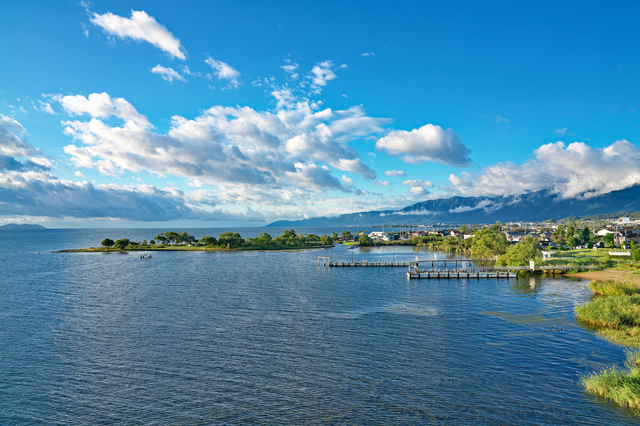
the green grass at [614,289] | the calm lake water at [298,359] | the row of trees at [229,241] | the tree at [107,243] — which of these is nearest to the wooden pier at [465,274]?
the calm lake water at [298,359]

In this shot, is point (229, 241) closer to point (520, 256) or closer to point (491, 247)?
point (491, 247)

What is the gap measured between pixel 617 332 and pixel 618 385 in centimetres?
1615

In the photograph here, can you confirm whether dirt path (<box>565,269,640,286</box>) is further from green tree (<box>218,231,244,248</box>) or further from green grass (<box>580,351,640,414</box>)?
green tree (<box>218,231,244,248</box>)

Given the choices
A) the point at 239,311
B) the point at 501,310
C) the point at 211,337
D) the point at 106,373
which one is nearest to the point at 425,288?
the point at 501,310

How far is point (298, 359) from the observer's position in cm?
3155

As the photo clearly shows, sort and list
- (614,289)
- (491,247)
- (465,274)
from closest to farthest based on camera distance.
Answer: (614,289)
(465,274)
(491,247)

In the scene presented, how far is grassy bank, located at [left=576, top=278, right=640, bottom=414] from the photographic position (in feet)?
77.7

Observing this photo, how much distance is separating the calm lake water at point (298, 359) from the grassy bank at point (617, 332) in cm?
111

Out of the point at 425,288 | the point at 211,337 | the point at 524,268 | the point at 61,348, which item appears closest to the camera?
the point at 61,348

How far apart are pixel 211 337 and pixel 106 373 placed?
413 inches

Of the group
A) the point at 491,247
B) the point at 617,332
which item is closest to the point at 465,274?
the point at 491,247

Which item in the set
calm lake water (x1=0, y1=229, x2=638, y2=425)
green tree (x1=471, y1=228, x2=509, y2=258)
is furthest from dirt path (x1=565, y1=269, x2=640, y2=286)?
green tree (x1=471, y1=228, x2=509, y2=258)

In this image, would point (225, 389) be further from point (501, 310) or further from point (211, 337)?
point (501, 310)

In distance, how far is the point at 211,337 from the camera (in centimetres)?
3753
